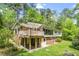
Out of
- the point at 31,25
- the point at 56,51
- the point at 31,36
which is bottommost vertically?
the point at 56,51

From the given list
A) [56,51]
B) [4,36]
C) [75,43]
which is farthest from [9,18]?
[75,43]

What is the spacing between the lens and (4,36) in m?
1.76

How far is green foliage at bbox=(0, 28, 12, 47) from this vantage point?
69.2 inches

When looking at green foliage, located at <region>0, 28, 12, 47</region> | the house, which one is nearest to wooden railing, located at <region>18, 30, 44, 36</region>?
the house

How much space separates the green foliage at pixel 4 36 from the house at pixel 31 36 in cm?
8

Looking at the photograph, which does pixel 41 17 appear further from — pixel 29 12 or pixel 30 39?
pixel 30 39

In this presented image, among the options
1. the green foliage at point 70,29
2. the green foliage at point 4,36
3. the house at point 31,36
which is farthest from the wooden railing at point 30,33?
the green foliage at point 70,29

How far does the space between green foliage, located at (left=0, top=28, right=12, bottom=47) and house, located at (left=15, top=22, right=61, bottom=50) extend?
8cm

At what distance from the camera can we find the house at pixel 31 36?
1770 mm

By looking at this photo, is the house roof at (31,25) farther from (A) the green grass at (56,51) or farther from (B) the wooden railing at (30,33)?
(A) the green grass at (56,51)

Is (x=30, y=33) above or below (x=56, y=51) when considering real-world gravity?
above

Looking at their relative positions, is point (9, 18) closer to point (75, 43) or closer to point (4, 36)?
point (4, 36)

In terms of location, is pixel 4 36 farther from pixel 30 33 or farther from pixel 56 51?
pixel 56 51

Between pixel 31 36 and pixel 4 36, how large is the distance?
10.1 inches
